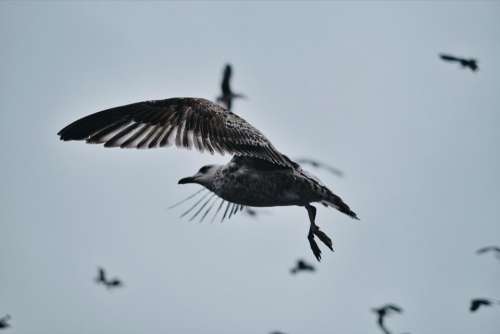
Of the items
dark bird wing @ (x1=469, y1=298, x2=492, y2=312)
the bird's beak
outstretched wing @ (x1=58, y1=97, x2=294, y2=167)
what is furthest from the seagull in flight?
dark bird wing @ (x1=469, y1=298, x2=492, y2=312)

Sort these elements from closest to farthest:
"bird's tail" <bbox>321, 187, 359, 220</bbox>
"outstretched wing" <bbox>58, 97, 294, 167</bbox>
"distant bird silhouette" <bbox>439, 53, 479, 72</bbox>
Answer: "outstretched wing" <bbox>58, 97, 294, 167</bbox>, "bird's tail" <bbox>321, 187, 359, 220</bbox>, "distant bird silhouette" <bbox>439, 53, 479, 72</bbox>

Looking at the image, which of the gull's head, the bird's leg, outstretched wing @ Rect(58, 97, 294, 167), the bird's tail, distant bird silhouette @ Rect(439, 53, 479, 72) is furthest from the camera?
distant bird silhouette @ Rect(439, 53, 479, 72)

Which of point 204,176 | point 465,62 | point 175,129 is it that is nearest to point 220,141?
point 175,129

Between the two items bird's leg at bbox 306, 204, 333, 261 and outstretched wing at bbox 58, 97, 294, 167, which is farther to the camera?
bird's leg at bbox 306, 204, 333, 261

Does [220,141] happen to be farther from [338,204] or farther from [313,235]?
[313,235]

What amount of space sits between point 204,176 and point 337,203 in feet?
5.88

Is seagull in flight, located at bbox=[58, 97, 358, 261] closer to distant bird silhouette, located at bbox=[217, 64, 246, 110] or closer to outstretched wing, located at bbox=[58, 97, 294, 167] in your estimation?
outstretched wing, located at bbox=[58, 97, 294, 167]

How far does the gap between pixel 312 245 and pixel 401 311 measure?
235 inches

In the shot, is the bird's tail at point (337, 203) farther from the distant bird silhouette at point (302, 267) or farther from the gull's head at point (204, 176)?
the distant bird silhouette at point (302, 267)

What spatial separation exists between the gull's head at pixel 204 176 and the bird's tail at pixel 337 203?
1490 mm

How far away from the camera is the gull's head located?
1221 centimetres

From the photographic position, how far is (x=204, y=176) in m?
12.3

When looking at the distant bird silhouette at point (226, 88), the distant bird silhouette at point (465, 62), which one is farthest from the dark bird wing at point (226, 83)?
the distant bird silhouette at point (465, 62)

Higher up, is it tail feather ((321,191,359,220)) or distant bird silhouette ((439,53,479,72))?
distant bird silhouette ((439,53,479,72))
